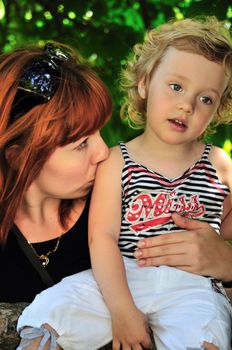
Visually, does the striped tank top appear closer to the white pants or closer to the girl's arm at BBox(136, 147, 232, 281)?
the girl's arm at BBox(136, 147, 232, 281)

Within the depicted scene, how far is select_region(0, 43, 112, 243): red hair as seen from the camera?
289 centimetres

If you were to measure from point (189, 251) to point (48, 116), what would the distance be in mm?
759

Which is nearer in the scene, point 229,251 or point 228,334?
point 228,334

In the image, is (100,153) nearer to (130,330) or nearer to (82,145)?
(82,145)

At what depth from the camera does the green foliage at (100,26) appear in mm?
4684

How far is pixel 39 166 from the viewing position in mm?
2996

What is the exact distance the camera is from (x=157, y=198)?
9.56 ft

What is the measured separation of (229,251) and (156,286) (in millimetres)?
435

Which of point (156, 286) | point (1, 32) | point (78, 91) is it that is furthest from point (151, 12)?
point (156, 286)

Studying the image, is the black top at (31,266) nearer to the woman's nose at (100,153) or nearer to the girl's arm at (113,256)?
the girl's arm at (113,256)

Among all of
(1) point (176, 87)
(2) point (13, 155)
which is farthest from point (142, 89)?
(2) point (13, 155)

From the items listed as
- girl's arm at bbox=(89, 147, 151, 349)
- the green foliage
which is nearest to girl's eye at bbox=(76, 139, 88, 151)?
girl's arm at bbox=(89, 147, 151, 349)

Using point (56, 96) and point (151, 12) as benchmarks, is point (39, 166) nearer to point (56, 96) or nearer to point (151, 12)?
point (56, 96)

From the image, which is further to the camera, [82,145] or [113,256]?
[82,145]
